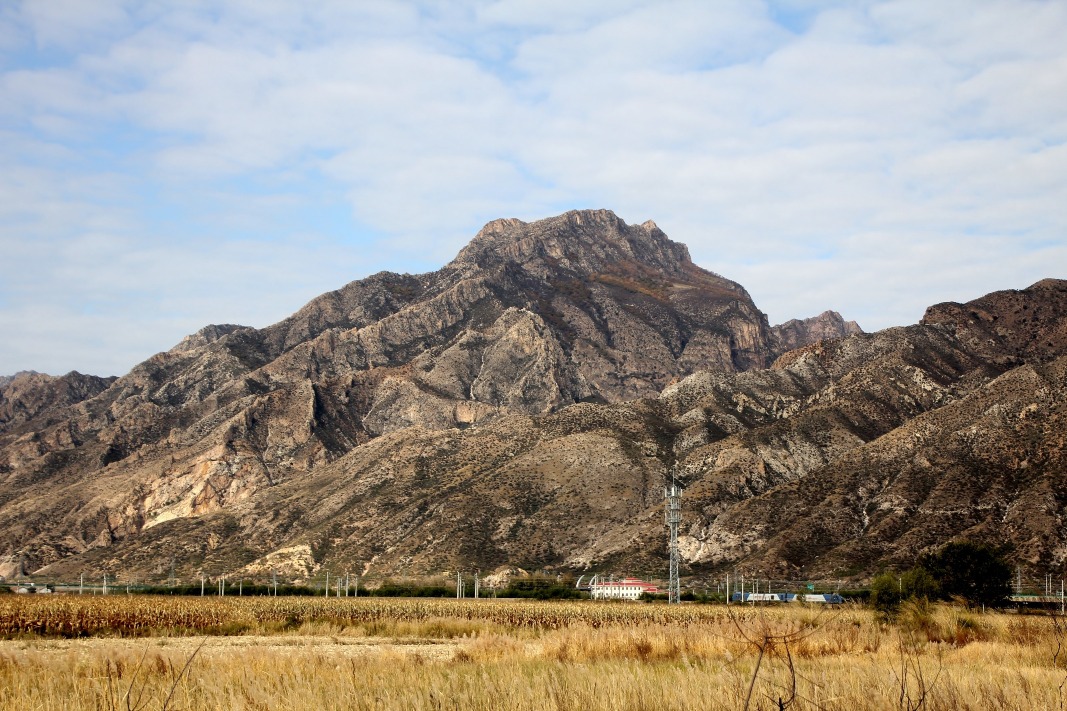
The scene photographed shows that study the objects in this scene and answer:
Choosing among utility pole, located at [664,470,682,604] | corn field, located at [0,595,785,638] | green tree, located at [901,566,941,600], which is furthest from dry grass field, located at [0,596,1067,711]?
utility pole, located at [664,470,682,604]

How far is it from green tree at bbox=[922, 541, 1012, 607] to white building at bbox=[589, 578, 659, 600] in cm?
3145

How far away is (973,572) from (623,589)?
40.2 metres

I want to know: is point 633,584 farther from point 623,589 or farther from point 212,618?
point 212,618

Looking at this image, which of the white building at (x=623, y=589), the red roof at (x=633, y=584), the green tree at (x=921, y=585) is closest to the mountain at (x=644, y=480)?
the red roof at (x=633, y=584)

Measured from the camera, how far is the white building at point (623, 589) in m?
86.1

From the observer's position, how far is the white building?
282 feet

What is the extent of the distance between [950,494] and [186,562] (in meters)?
107

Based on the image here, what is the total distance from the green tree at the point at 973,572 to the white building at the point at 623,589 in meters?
31.4

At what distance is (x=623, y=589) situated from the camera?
89.6 m

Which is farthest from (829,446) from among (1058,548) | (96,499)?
(96,499)

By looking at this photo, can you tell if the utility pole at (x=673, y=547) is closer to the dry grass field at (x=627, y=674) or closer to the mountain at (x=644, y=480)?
the mountain at (x=644, y=480)

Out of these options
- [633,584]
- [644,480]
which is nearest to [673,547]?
[633,584]

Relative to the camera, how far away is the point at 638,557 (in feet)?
338

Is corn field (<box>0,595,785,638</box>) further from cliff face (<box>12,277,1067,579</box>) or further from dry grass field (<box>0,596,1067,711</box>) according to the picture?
cliff face (<box>12,277,1067,579</box>)
